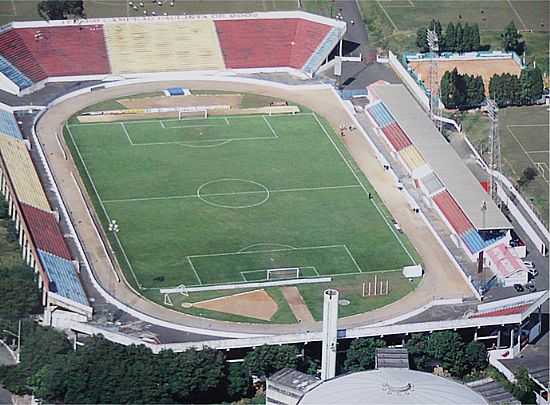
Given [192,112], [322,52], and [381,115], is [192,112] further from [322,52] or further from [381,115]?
[381,115]

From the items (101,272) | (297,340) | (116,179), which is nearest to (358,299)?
(297,340)

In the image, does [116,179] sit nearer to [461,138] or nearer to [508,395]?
[461,138]

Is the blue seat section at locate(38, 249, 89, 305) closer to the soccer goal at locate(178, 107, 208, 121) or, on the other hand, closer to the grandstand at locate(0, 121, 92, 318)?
the grandstand at locate(0, 121, 92, 318)

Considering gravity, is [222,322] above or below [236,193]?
above

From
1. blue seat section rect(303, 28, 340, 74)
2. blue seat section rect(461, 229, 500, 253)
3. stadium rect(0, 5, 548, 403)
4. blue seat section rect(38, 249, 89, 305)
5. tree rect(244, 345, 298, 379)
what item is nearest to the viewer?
tree rect(244, 345, 298, 379)

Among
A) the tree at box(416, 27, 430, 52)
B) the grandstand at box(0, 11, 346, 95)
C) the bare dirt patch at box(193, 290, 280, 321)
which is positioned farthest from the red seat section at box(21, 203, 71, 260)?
the tree at box(416, 27, 430, 52)

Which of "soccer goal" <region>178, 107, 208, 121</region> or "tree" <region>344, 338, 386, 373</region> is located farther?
"soccer goal" <region>178, 107, 208, 121</region>

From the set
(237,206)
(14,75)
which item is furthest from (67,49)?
(237,206)
